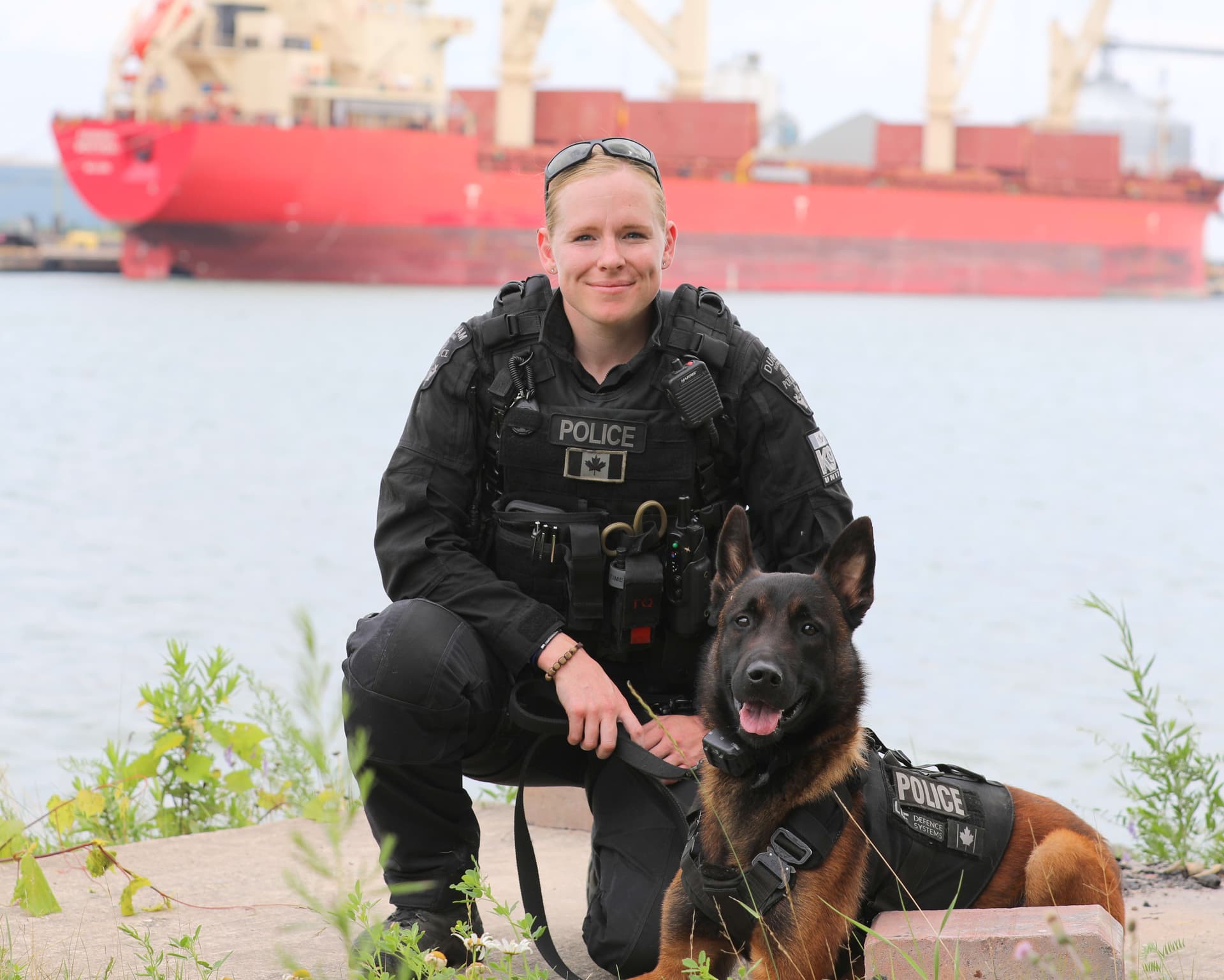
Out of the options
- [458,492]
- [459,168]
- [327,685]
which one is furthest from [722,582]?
[459,168]

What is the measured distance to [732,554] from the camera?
2.19 metres

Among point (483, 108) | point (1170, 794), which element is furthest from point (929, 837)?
point (483, 108)

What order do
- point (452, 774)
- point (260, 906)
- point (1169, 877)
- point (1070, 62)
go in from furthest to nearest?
point (1070, 62) → point (1169, 877) → point (260, 906) → point (452, 774)

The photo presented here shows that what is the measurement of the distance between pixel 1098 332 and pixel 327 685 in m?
37.0

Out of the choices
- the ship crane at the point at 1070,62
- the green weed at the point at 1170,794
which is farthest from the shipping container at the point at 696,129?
the green weed at the point at 1170,794

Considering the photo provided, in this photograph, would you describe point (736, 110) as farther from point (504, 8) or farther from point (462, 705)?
point (462, 705)

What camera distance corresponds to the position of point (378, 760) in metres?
2.34

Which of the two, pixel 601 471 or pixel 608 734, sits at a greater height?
pixel 601 471

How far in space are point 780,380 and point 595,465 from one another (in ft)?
1.30

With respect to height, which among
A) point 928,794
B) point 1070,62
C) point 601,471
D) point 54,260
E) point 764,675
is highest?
point 1070,62

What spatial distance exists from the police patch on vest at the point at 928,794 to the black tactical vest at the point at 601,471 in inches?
20.3

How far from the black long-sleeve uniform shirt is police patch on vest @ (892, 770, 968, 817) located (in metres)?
0.44

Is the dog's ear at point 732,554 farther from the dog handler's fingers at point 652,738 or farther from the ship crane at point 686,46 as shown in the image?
the ship crane at point 686,46

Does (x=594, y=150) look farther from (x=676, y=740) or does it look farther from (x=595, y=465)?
(x=676, y=740)
